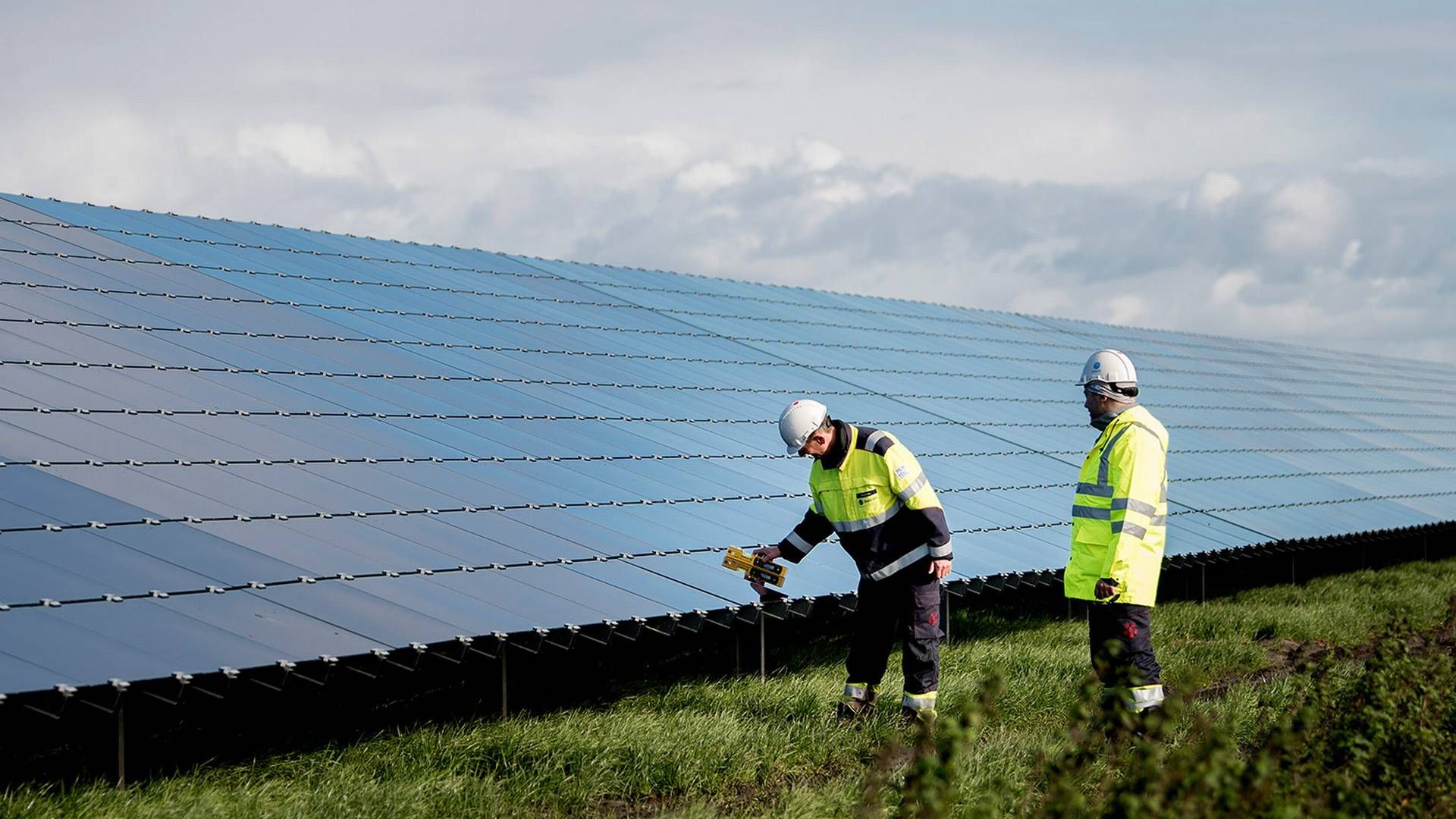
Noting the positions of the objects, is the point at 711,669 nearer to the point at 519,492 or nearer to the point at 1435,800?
the point at 519,492

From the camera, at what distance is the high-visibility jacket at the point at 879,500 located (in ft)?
29.2

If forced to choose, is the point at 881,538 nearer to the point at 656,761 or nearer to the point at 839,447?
the point at 839,447

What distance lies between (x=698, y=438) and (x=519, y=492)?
9.68 ft

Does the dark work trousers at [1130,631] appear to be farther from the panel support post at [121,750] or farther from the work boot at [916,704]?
the panel support post at [121,750]

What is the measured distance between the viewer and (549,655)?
34.8 feet

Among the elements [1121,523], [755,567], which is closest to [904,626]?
[755,567]

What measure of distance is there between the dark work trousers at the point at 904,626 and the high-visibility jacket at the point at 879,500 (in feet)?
0.32

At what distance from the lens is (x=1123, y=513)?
8.16 meters

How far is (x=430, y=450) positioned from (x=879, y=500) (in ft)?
11.8

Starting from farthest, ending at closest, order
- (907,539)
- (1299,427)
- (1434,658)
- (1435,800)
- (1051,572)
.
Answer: (1299,427)
(1051,572)
(907,539)
(1434,658)
(1435,800)

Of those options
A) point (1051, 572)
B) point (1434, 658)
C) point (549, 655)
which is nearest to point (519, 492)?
point (549, 655)

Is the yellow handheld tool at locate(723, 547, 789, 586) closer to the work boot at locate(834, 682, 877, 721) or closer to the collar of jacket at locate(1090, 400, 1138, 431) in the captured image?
the work boot at locate(834, 682, 877, 721)

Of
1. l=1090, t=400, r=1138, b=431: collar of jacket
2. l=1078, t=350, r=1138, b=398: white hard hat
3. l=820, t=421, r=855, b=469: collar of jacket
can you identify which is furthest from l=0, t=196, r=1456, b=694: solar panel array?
l=1078, t=350, r=1138, b=398: white hard hat

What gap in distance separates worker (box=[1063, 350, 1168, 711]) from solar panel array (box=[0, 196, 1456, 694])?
2593 millimetres
